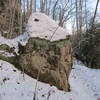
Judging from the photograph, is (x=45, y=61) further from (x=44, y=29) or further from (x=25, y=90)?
(x=25, y=90)

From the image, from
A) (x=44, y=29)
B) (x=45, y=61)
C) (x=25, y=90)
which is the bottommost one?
(x=25, y=90)

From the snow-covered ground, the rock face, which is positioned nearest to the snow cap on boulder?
the rock face

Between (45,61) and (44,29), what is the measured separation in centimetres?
146

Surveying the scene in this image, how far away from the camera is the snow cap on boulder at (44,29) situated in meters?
9.48

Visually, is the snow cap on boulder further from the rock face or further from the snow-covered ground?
the snow-covered ground

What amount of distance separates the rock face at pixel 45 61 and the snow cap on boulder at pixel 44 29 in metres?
0.24

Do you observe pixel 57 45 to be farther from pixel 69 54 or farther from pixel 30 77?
pixel 30 77

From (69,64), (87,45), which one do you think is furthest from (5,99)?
(87,45)

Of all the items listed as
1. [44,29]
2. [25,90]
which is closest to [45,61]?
[44,29]

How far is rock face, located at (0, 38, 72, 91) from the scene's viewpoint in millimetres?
8883

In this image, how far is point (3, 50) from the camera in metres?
9.70

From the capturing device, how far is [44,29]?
32.1 ft

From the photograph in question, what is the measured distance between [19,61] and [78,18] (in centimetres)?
2714

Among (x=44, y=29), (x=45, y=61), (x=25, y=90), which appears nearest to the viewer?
(x=25, y=90)
